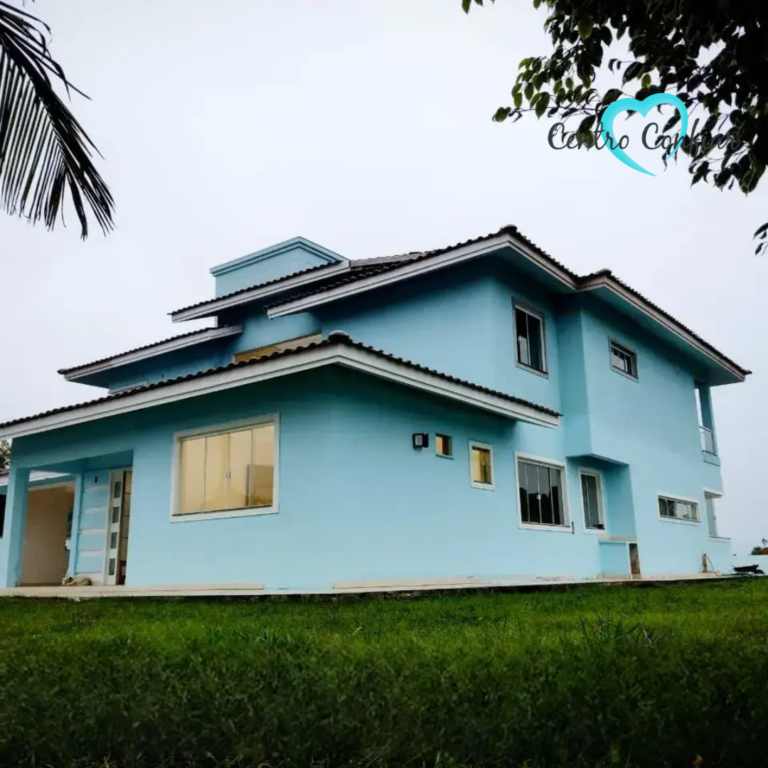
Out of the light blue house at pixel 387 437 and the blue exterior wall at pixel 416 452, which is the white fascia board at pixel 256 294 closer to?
the light blue house at pixel 387 437

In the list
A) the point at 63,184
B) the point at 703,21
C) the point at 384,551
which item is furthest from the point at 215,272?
the point at 703,21

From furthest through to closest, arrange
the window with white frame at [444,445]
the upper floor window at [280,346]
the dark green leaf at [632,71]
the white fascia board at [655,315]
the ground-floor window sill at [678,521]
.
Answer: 1. the ground-floor window sill at [678,521]
2. the upper floor window at [280,346]
3. the white fascia board at [655,315]
4. the window with white frame at [444,445]
5. the dark green leaf at [632,71]

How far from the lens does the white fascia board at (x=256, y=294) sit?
652 inches

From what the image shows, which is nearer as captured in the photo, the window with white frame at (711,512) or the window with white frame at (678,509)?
the window with white frame at (678,509)

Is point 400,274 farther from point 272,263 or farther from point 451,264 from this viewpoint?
point 272,263

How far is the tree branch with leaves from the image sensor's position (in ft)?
15.3

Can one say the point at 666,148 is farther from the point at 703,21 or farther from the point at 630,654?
the point at 630,654

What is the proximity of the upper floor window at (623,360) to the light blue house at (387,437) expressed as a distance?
0.06 meters

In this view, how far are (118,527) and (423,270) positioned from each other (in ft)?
25.7

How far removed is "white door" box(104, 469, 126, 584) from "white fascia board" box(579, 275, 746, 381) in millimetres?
9950

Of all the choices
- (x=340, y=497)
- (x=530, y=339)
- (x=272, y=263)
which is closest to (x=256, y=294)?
(x=272, y=263)

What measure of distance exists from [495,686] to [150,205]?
14.6 m

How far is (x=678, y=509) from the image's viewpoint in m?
19.5

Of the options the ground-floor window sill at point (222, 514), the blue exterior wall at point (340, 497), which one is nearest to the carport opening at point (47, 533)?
the blue exterior wall at point (340, 497)
